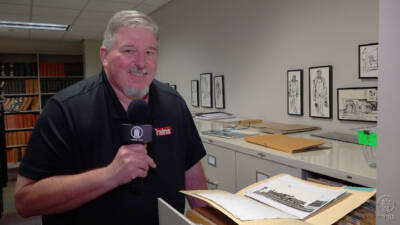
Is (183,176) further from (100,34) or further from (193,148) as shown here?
(100,34)

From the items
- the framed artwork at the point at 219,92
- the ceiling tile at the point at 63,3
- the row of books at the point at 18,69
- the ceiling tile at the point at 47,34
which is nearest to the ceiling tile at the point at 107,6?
the ceiling tile at the point at 63,3

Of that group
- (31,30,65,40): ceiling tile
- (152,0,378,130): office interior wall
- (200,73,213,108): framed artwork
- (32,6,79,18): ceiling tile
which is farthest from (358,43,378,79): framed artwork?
(31,30,65,40): ceiling tile

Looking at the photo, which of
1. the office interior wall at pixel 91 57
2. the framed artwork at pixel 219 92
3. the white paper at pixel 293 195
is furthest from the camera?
the office interior wall at pixel 91 57

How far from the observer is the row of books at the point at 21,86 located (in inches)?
233

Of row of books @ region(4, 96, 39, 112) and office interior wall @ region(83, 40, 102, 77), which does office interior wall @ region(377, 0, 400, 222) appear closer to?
office interior wall @ region(83, 40, 102, 77)

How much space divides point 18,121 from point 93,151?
6.00 metres

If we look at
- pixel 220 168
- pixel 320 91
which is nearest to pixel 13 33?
pixel 220 168

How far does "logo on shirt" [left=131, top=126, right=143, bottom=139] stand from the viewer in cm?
77

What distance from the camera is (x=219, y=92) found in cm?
318

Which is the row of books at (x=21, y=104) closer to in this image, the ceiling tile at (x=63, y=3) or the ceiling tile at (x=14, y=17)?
the ceiling tile at (x=14, y=17)

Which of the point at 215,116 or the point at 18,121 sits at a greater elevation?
the point at 215,116

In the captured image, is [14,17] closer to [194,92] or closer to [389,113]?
[194,92]

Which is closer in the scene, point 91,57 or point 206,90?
point 206,90

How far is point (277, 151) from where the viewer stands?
4.85 feet
